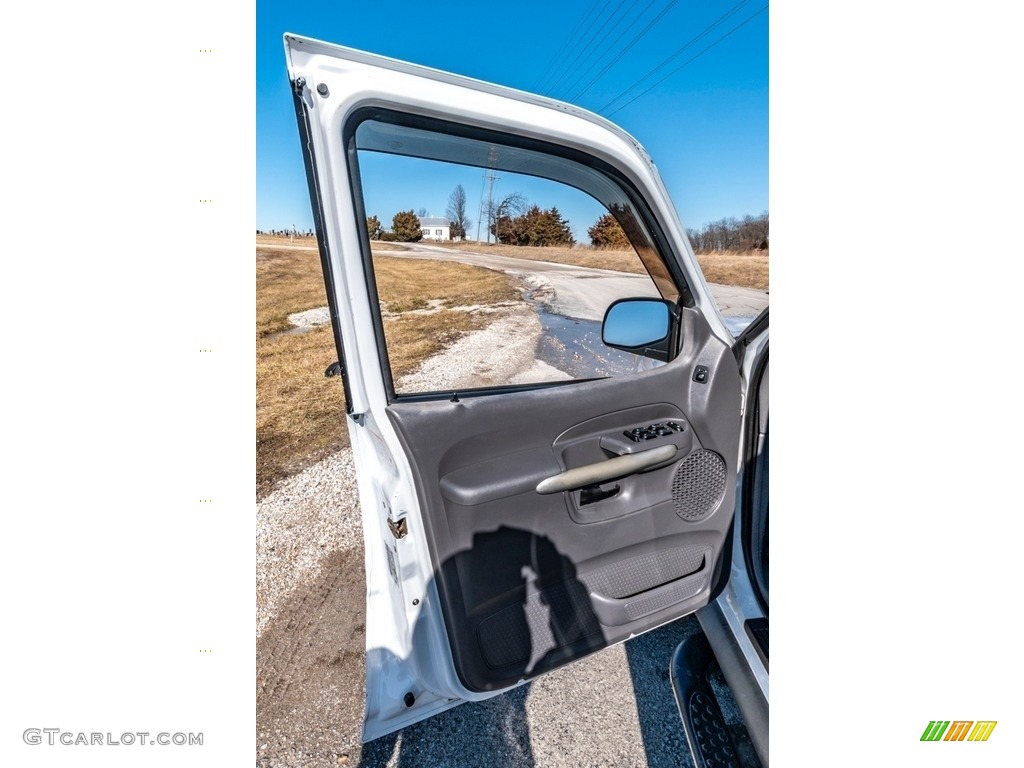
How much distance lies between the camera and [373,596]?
4.39 ft

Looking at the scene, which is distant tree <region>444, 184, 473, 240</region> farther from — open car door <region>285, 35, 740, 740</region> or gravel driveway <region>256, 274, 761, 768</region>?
gravel driveway <region>256, 274, 761, 768</region>

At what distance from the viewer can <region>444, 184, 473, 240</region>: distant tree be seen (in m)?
1.25

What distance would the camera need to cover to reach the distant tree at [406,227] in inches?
46.6

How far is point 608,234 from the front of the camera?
1427 mm

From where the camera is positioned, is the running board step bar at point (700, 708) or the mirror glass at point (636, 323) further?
the mirror glass at point (636, 323)

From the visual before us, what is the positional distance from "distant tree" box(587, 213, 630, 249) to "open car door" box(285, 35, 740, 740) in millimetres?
17

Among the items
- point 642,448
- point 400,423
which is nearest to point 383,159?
point 400,423

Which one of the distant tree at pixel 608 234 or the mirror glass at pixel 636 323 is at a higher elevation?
the distant tree at pixel 608 234

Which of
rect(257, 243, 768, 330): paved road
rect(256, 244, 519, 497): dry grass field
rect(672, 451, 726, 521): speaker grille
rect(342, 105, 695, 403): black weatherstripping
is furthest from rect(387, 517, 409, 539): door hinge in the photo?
rect(672, 451, 726, 521): speaker grille

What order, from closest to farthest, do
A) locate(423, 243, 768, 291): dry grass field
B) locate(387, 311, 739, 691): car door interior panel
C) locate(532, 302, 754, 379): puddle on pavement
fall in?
1. locate(387, 311, 739, 691): car door interior panel
2. locate(423, 243, 768, 291): dry grass field
3. locate(532, 302, 754, 379): puddle on pavement
